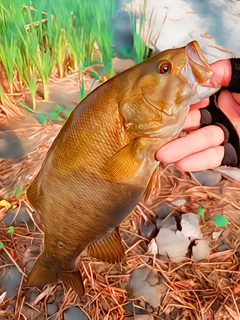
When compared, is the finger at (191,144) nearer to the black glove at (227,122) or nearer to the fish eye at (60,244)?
the black glove at (227,122)

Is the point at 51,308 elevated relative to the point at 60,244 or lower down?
lower down

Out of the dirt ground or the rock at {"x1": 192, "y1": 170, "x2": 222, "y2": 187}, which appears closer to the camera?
the dirt ground

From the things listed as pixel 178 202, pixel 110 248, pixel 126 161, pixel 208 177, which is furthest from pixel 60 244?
pixel 208 177

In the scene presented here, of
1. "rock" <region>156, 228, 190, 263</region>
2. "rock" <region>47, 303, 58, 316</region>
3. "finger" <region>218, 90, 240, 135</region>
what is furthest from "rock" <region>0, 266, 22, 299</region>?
"finger" <region>218, 90, 240, 135</region>

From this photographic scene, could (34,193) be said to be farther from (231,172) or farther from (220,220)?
(231,172)

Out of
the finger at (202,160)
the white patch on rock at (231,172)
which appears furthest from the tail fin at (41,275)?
the white patch on rock at (231,172)

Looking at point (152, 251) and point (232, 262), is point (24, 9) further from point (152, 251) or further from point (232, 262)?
point (232, 262)

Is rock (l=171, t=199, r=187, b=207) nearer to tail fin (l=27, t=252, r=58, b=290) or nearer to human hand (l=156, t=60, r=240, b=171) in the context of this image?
human hand (l=156, t=60, r=240, b=171)
